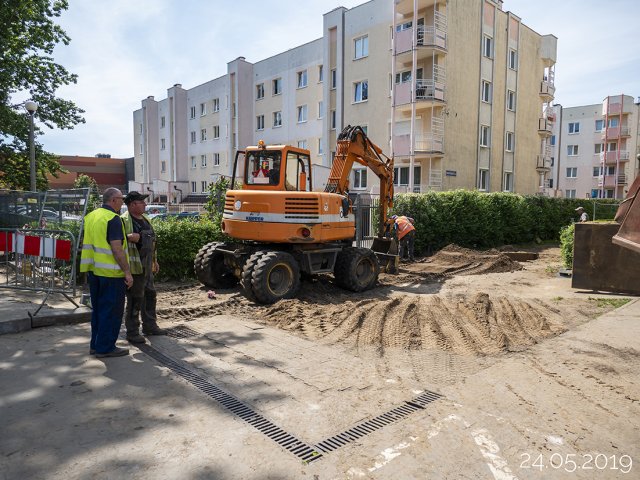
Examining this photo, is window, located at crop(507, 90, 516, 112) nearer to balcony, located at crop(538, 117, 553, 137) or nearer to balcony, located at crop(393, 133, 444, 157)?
balcony, located at crop(538, 117, 553, 137)

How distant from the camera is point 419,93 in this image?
23953mm

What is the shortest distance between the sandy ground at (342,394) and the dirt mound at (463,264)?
194 inches

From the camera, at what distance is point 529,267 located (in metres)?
14.3

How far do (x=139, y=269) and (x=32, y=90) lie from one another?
1730 cm

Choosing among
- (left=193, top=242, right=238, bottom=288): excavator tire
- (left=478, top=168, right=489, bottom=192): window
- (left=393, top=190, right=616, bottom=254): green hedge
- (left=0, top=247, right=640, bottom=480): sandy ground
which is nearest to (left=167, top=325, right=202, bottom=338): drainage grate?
(left=0, top=247, right=640, bottom=480): sandy ground

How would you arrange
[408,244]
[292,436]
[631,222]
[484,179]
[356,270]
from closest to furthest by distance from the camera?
→ 1. [631,222]
2. [292,436]
3. [356,270]
4. [408,244]
5. [484,179]

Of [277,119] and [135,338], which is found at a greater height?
[277,119]

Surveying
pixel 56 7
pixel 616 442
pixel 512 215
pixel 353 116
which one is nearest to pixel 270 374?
pixel 616 442

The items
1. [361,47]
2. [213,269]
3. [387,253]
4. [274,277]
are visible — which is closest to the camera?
[274,277]

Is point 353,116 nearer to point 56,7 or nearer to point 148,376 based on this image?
point 56,7

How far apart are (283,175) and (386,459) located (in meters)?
6.65

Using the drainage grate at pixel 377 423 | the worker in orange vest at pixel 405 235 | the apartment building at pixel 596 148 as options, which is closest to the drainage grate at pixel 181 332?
the drainage grate at pixel 377 423

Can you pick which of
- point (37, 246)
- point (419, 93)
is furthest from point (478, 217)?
point (37, 246)

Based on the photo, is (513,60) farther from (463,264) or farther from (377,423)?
(377,423)
